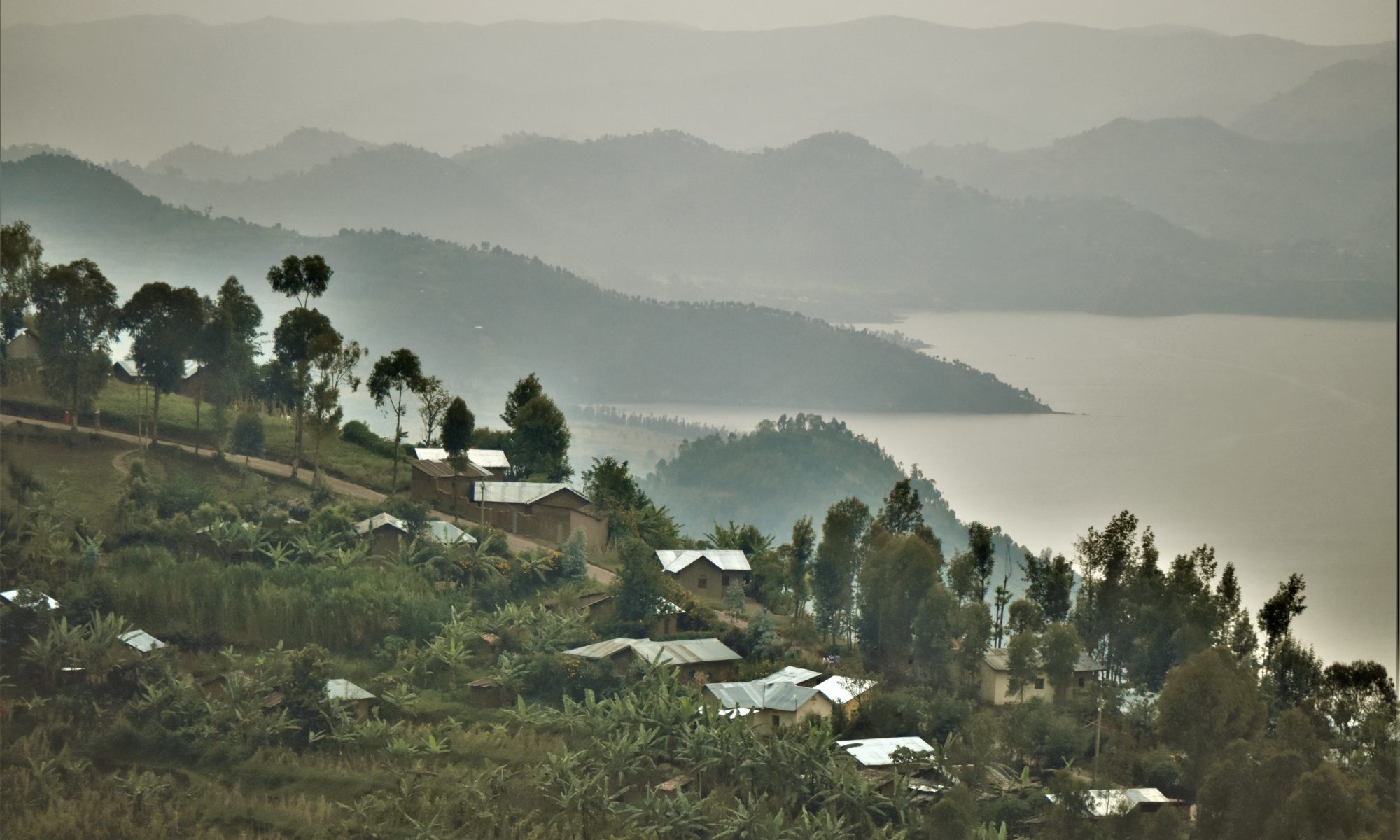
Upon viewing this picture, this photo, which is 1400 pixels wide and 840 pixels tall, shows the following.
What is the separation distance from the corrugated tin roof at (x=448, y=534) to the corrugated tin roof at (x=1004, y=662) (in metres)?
4.17

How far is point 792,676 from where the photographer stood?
8.64m

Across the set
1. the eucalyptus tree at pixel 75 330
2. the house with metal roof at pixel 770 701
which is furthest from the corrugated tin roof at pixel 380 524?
the house with metal roof at pixel 770 701

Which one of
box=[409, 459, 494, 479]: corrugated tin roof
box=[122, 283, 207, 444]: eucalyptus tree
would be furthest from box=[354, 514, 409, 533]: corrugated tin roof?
box=[122, 283, 207, 444]: eucalyptus tree

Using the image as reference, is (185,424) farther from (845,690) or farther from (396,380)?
(845,690)

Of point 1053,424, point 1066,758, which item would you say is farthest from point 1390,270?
point 1066,758

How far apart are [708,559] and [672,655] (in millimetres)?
1513

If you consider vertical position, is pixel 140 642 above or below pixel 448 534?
below

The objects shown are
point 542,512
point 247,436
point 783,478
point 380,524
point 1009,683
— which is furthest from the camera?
point 783,478

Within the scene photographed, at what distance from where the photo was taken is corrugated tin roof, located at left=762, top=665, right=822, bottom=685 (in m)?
8.55

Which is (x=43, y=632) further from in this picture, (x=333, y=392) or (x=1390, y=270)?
(x=1390, y=270)

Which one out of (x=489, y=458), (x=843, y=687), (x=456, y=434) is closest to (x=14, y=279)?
(x=456, y=434)

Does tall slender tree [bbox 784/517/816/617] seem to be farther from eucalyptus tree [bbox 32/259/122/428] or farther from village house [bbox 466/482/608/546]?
eucalyptus tree [bbox 32/259/122/428]

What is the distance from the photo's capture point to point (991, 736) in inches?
316

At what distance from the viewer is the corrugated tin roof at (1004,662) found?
874 centimetres
